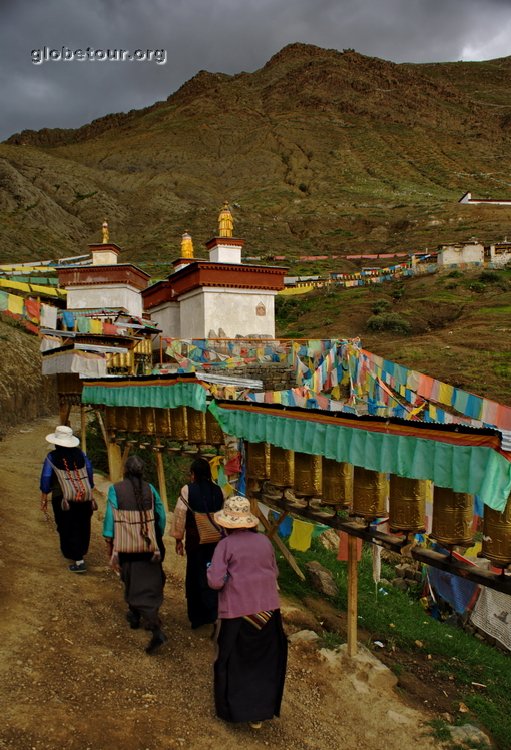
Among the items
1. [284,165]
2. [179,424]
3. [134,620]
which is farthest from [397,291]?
[284,165]

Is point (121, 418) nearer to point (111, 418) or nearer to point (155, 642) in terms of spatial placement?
point (111, 418)

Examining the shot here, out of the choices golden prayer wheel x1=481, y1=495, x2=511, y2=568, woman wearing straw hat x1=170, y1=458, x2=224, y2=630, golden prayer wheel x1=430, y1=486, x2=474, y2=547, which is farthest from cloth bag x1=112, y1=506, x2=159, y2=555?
golden prayer wheel x1=481, y1=495, x2=511, y2=568

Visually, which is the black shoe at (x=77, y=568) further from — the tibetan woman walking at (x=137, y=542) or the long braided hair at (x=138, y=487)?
the long braided hair at (x=138, y=487)

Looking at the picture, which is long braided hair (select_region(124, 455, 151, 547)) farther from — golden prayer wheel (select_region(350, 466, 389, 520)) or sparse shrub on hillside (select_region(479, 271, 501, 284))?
sparse shrub on hillside (select_region(479, 271, 501, 284))

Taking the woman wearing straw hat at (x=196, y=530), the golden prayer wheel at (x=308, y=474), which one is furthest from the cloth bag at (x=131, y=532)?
the golden prayer wheel at (x=308, y=474)

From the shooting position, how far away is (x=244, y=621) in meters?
4.09

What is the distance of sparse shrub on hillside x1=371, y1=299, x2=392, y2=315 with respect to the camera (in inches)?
1359

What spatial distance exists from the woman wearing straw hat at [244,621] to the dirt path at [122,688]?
0.92 ft

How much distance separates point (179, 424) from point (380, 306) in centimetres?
2827

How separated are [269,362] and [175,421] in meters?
10.2

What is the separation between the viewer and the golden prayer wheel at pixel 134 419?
9672 millimetres

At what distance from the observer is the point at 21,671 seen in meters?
4.47

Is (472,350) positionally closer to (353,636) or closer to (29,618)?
(353,636)

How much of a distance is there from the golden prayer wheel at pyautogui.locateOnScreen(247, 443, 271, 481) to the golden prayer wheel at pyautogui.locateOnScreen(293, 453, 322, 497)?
0.77m
